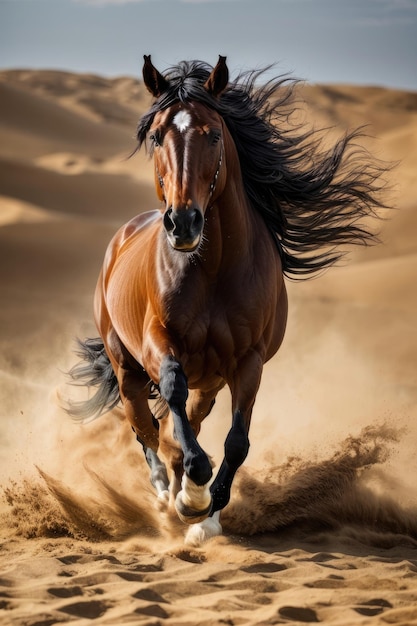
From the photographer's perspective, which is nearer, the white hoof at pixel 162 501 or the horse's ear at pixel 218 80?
the horse's ear at pixel 218 80

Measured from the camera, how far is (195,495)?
4.61 meters

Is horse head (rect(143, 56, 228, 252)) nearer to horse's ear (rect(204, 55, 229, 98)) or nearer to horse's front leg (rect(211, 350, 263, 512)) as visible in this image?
horse's ear (rect(204, 55, 229, 98))

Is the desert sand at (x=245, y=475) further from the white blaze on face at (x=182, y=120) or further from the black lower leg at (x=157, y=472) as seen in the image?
the white blaze on face at (x=182, y=120)

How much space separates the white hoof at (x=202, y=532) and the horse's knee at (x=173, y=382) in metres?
0.88

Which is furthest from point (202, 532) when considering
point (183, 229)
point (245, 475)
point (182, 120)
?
point (182, 120)

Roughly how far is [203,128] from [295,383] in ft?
19.2

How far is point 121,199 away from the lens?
70.0 feet

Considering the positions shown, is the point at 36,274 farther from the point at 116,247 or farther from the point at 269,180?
the point at 269,180

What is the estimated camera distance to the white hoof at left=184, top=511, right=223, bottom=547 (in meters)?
5.18

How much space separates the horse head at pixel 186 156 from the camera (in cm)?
430

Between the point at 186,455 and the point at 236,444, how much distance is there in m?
0.37

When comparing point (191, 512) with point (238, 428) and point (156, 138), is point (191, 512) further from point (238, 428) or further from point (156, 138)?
point (156, 138)

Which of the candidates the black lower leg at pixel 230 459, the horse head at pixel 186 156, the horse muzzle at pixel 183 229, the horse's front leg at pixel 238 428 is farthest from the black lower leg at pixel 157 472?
the horse muzzle at pixel 183 229

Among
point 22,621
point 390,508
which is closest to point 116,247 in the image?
point 390,508
